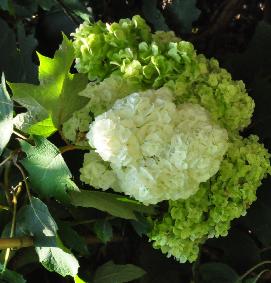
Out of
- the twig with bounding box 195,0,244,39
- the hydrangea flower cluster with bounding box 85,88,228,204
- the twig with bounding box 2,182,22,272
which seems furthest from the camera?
the twig with bounding box 195,0,244,39

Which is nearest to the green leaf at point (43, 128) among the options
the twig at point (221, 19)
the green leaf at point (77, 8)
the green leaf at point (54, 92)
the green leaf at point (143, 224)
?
the green leaf at point (54, 92)

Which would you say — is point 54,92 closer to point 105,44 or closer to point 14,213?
point 105,44

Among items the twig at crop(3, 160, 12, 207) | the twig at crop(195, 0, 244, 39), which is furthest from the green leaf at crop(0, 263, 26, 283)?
the twig at crop(195, 0, 244, 39)

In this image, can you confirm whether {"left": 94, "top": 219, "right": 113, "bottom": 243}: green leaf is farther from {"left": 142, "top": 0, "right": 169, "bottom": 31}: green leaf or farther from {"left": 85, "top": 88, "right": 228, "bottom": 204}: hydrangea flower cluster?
{"left": 142, "top": 0, "right": 169, "bottom": 31}: green leaf

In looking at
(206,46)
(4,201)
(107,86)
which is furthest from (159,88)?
(206,46)

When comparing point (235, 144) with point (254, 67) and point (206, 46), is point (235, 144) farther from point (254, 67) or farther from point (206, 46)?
point (206, 46)
